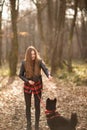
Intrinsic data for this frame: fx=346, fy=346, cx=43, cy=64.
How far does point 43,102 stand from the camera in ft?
46.5

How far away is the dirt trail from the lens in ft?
35.9

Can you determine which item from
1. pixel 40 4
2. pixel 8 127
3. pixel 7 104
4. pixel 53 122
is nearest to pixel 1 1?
pixel 40 4

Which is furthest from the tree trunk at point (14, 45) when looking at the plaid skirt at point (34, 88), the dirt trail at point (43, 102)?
the plaid skirt at point (34, 88)

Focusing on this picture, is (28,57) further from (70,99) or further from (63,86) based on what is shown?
(63,86)

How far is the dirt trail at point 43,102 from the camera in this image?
1095 centimetres

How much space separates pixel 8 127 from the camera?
34.7 feet

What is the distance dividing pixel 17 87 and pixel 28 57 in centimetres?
982

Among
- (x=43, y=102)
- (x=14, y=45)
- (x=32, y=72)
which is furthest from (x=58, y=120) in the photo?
(x=14, y=45)

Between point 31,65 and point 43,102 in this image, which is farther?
point 43,102

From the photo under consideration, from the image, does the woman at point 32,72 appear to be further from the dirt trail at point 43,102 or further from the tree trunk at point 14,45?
the tree trunk at point 14,45

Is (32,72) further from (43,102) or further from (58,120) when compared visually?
(43,102)

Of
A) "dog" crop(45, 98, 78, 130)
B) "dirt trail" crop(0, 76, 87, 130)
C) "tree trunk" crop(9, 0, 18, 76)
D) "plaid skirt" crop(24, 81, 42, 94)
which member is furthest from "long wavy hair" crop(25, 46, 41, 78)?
"tree trunk" crop(9, 0, 18, 76)

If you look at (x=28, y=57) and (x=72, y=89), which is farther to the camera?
(x=72, y=89)

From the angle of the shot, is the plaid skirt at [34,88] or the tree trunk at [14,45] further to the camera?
the tree trunk at [14,45]
